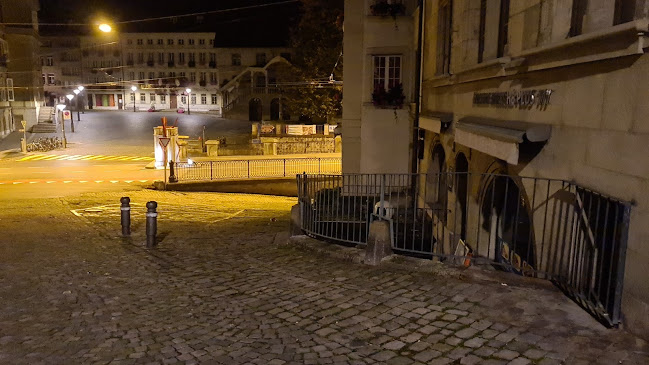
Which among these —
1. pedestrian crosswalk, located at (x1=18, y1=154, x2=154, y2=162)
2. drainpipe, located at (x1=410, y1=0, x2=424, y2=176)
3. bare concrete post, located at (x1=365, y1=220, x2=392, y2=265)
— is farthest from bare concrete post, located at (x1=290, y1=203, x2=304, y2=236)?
pedestrian crosswalk, located at (x1=18, y1=154, x2=154, y2=162)

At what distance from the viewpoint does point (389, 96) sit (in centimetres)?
1758

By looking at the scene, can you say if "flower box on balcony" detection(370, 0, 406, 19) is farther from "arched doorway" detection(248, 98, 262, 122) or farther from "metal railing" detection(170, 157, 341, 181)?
"arched doorway" detection(248, 98, 262, 122)

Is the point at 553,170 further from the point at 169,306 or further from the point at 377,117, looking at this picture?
the point at 377,117

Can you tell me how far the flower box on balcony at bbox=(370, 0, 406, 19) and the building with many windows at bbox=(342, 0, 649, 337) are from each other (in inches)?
153

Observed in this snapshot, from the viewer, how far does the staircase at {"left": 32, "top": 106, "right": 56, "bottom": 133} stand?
1853 inches

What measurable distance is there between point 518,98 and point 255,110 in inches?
2116

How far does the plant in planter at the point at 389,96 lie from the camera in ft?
57.7

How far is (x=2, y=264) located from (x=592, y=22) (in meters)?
9.61

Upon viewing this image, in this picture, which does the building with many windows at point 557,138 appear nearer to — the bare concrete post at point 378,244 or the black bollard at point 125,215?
the bare concrete post at point 378,244

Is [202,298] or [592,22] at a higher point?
[592,22]

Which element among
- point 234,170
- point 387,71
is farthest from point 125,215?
point 234,170

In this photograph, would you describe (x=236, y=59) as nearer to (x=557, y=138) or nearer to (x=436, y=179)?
(x=436, y=179)

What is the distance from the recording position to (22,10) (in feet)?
160

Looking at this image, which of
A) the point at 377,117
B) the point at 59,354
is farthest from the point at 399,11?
the point at 59,354
